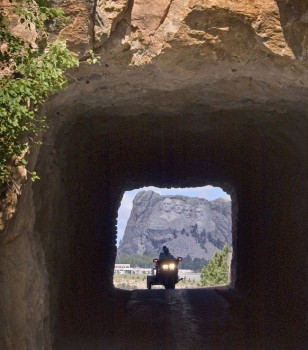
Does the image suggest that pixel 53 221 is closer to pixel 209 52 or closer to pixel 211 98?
pixel 211 98

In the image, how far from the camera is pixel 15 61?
537 cm

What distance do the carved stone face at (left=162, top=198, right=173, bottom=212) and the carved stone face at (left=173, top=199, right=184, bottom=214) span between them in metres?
0.93

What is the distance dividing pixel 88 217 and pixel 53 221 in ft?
11.8

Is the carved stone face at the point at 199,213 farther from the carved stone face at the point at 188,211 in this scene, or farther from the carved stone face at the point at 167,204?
the carved stone face at the point at 167,204

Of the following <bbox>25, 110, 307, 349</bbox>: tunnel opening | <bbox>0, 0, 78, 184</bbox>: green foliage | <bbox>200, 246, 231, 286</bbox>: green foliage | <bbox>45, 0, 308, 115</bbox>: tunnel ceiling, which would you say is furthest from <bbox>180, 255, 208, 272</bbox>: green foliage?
<bbox>0, 0, 78, 184</bbox>: green foliage

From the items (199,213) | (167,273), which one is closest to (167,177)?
(167,273)

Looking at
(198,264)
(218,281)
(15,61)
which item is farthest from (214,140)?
(198,264)

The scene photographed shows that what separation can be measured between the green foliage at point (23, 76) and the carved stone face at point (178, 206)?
121 meters

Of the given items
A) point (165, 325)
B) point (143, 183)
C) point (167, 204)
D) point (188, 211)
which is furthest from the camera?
point (188, 211)

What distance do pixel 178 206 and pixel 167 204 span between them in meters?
2.86

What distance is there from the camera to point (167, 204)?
126 m

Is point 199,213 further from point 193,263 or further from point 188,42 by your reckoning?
point 188,42

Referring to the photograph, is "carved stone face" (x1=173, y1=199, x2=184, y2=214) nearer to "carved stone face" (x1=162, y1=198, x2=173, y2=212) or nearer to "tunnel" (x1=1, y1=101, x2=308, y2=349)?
"carved stone face" (x1=162, y1=198, x2=173, y2=212)

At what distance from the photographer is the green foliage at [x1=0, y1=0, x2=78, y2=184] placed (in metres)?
5.20
